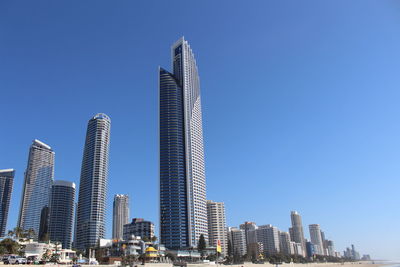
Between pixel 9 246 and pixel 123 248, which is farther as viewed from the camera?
pixel 123 248

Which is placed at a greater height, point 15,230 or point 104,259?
point 15,230

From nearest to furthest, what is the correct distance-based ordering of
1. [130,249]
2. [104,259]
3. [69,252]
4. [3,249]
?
[3,249] → [104,259] → [69,252] → [130,249]

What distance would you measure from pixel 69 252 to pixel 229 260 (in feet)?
293

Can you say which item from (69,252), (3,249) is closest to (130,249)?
(69,252)

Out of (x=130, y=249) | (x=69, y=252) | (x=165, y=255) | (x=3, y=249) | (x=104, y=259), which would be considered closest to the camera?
(x=3, y=249)

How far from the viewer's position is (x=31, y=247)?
479 feet

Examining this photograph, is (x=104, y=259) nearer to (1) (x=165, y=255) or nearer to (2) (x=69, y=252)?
(2) (x=69, y=252)

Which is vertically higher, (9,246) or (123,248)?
(9,246)

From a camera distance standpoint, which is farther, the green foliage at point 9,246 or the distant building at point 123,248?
the distant building at point 123,248

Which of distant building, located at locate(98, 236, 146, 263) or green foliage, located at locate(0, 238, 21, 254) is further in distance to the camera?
distant building, located at locate(98, 236, 146, 263)

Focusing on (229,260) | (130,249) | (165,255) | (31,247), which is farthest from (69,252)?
(229,260)

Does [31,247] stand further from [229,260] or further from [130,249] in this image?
[229,260]

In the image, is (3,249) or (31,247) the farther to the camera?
(31,247)

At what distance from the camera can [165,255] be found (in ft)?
617
